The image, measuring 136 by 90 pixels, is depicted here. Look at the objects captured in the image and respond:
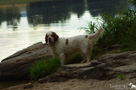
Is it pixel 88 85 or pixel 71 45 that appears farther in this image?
pixel 71 45

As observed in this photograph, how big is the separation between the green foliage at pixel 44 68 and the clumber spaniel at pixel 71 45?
1.19 feet

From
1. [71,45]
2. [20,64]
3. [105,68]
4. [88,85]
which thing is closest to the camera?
[88,85]

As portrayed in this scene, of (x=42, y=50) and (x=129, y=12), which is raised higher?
(x=129, y=12)

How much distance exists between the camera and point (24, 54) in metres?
11.8

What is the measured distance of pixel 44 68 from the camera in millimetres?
9969

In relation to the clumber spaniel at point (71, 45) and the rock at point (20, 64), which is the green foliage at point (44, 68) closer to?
the clumber spaniel at point (71, 45)

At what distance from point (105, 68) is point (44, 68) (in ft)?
7.83

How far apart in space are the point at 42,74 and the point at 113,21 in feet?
10.4

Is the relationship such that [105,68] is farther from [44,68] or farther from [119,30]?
[119,30]

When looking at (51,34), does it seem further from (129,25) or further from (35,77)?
(129,25)

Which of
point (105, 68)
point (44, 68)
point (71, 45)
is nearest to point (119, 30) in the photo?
point (71, 45)

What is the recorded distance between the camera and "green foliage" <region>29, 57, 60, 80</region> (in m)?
9.94

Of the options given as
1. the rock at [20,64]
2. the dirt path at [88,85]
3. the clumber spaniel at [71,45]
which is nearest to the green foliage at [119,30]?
the clumber spaniel at [71,45]

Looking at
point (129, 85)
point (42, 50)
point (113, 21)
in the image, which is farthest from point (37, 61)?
point (129, 85)
